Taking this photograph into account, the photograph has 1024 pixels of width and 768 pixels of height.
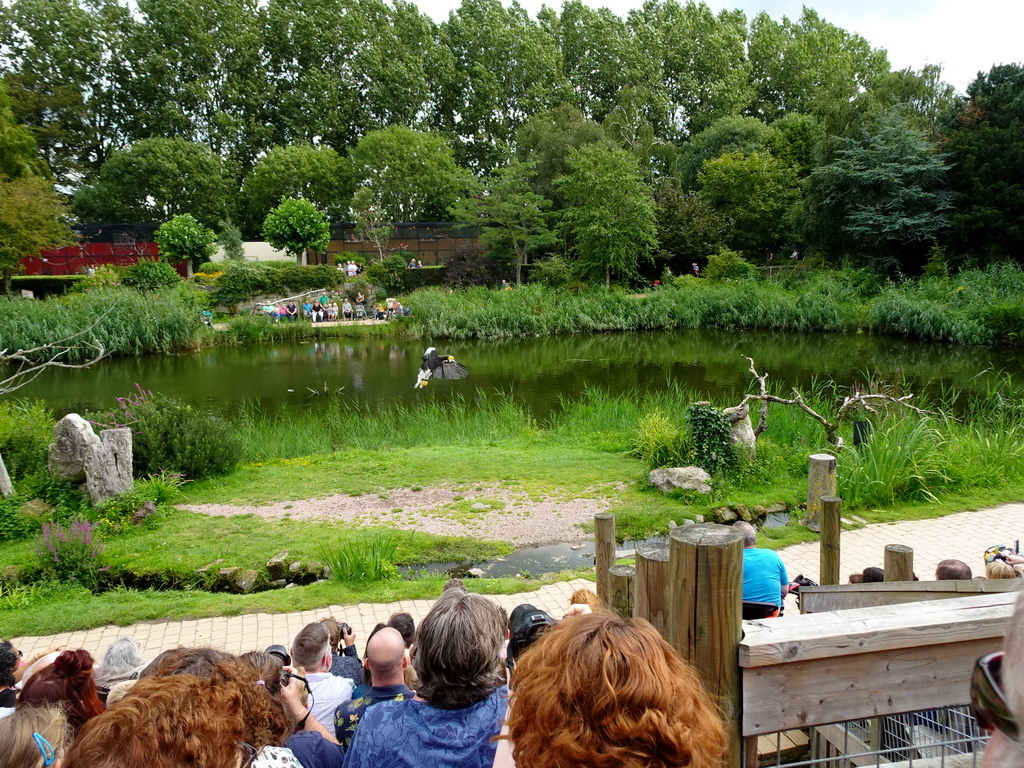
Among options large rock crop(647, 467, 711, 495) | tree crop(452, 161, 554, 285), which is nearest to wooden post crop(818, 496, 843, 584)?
large rock crop(647, 467, 711, 495)

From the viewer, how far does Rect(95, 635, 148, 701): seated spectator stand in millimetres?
2719

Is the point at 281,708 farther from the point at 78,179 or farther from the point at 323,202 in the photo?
the point at 78,179

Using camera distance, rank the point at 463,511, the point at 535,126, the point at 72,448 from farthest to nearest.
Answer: the point at 535,126 < the point at 463,511 < the point at 72,448

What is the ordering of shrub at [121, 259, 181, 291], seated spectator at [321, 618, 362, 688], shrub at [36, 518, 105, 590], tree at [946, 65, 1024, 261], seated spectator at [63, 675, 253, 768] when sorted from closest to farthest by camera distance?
seated spectator at [63, 675, 253, 768] < seated spectator at [321, 618, 362, 688] < shrub at [36, 518, 105, 590] < tree at [946, 65, 1024, 261] < shrub at [121, 259, 181, 291]

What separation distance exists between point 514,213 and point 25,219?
1566cm

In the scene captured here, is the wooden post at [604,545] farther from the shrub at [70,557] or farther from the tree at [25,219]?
the tree at [25,219]

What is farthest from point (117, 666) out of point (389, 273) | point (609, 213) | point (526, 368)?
point (389, 273)

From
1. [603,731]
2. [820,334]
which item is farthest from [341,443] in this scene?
[820,334]

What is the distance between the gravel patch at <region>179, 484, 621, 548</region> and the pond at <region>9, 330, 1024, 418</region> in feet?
15.5

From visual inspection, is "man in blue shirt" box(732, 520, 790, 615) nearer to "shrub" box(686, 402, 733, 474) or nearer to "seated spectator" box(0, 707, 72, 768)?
"seated spectator" box(0, 707, 72, 768)

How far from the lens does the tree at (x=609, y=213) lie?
2520 cm

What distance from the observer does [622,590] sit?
8.33 feet

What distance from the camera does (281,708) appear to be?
197 centimetres

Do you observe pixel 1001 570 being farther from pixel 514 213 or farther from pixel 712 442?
pixel 514 213
